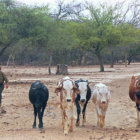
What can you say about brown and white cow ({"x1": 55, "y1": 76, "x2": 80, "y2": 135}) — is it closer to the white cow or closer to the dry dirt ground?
the dry dirt ground

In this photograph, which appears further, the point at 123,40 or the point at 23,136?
the point at 123,40

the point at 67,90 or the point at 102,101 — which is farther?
the point at 102,101

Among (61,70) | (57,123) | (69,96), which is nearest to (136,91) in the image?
(69,96)

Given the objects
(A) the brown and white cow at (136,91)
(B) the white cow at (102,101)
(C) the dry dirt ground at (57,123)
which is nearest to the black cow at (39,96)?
(C) the dry dirt ground at (57,123)

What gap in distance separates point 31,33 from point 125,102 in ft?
35.6

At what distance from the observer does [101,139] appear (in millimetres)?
7820

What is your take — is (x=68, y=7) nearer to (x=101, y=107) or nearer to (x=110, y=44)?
(x=110, y=44)

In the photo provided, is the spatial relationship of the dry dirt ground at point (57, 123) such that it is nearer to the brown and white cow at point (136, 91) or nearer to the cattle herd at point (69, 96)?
the cattle herd at point (69, 96)

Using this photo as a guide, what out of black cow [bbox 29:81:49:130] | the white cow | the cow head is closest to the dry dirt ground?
the white cow

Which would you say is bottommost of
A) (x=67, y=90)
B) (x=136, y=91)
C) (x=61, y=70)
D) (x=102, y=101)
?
(x=102, y=101)

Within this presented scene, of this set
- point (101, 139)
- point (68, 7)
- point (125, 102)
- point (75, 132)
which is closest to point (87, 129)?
point (75, 132)

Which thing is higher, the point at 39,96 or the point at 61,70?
the point at 61,70

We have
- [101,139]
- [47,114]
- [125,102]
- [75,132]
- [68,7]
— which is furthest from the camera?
[68,7]

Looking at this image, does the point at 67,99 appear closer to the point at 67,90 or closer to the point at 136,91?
the point at 67,90
